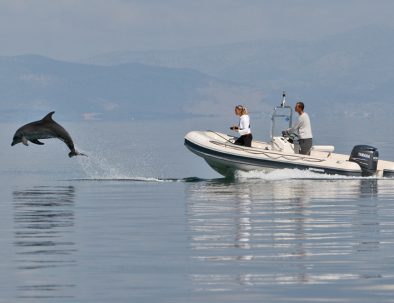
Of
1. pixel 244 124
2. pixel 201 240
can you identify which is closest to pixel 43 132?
pixel 244 124

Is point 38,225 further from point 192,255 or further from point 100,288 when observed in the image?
point 100,288

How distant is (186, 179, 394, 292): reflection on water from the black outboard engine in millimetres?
1366

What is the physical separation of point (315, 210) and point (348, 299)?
11.0m

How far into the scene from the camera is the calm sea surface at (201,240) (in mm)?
15781

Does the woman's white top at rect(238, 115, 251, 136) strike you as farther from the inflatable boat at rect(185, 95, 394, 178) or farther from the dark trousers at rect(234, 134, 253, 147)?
the inflatable boat at rect(185, 95, 394, 178)

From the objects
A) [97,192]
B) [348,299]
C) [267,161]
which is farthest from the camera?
[267,161]

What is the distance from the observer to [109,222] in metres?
23.7

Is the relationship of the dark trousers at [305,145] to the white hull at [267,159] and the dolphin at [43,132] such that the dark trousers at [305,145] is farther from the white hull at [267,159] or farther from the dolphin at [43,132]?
the dolphin at [43,132]

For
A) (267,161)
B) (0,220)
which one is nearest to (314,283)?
(0,220)

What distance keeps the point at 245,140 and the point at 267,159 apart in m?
0.89

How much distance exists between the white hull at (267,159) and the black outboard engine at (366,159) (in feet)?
0.40

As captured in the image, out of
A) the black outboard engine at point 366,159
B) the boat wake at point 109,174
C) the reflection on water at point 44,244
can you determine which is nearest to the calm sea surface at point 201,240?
the reflection on water at point 44,244

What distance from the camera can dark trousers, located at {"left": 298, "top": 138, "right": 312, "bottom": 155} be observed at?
34906mm

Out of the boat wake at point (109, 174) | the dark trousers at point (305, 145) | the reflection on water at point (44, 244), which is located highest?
the dark trousers at point (305, 145)
